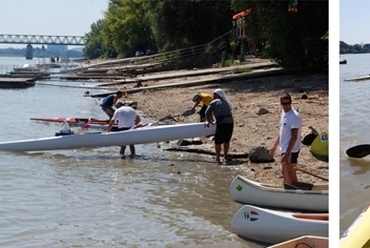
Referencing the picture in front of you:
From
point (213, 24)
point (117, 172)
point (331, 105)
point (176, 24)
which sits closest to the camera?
point (331, 105)

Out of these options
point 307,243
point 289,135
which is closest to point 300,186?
point 289,135

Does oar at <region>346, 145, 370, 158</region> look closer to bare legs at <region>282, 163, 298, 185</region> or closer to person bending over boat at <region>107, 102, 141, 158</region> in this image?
bare legs at <region>282, 163, 298, 185</region>

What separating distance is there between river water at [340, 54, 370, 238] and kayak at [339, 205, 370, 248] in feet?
2.26

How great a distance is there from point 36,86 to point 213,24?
56.1 ft

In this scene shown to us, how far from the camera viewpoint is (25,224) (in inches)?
192

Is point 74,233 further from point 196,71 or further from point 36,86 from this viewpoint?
point 36,86

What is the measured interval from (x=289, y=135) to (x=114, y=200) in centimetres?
195

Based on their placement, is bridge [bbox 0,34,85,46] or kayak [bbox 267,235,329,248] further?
bridge [bbox 0,34,85,46]

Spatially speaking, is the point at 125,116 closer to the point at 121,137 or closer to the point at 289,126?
the point at 121,137

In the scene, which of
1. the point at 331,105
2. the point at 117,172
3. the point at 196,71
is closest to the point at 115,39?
the point at 196,71

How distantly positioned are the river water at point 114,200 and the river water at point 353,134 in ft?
3.06

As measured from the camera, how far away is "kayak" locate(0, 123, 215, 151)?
7824 millimetres

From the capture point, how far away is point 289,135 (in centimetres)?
473

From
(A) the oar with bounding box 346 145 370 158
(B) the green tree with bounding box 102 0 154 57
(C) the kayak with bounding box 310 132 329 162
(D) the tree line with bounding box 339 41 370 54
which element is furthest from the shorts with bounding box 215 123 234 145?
(B) the green tree with bounding box 102 0 154 57
